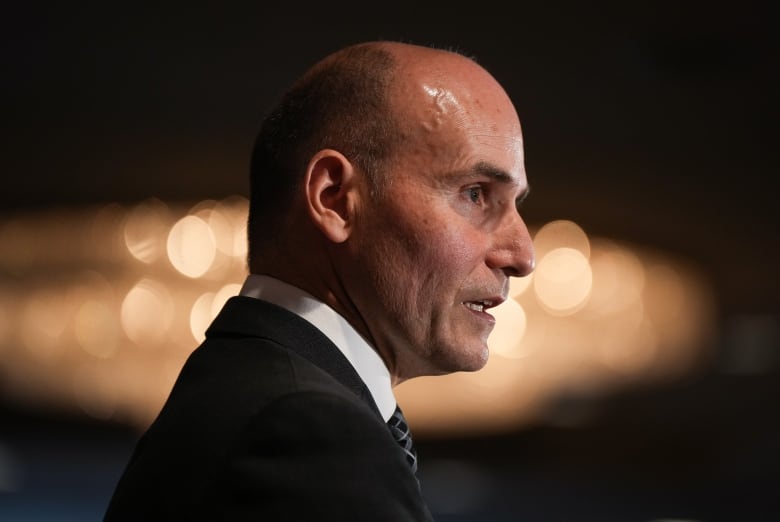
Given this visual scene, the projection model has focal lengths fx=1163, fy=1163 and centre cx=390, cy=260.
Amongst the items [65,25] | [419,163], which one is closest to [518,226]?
[419,163]

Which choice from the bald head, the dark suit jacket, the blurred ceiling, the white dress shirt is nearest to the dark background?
the blurred ceiling

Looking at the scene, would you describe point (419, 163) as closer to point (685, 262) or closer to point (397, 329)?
point (397, 329)

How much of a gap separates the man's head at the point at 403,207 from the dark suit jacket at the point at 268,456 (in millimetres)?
154

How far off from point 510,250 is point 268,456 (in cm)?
40

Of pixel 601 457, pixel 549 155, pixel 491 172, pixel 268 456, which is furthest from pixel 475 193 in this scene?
pixel 601 457

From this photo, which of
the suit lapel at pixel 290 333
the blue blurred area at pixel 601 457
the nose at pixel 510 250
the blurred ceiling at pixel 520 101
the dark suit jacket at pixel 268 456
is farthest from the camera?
the blue blurred area at pixel 601 457

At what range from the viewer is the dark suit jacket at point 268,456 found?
0.92 meters

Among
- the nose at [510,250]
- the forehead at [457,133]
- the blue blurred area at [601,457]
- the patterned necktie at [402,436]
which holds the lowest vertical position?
the patterned necktie at [402,436]

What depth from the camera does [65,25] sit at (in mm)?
4207

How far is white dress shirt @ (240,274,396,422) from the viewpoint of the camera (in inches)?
45.9

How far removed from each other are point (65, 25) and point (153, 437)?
11.4ft

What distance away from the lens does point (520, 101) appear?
16.2 ft

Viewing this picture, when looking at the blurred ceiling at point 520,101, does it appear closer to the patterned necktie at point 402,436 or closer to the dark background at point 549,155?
the dark background at point 549,155

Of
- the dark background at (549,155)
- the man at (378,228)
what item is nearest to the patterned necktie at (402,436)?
the man at (378,228)
